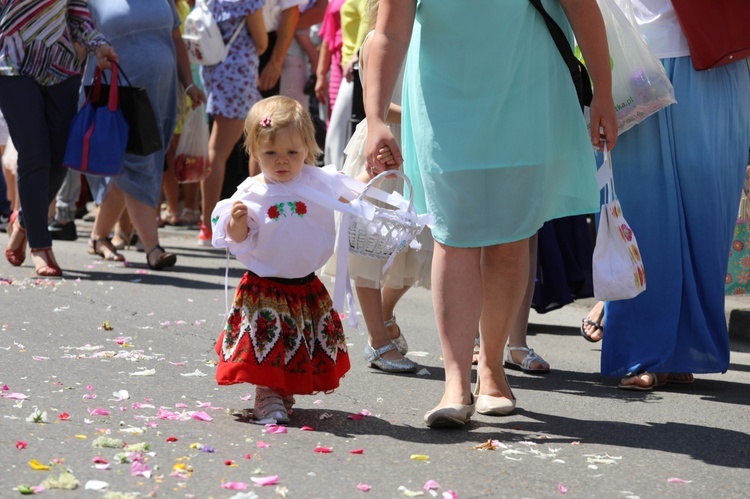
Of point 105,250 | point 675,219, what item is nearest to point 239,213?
point 675,219

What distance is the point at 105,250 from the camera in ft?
27.9

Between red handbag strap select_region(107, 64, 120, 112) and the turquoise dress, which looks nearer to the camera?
the turquoise dress

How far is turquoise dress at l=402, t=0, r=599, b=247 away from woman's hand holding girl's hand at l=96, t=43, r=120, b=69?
353cm

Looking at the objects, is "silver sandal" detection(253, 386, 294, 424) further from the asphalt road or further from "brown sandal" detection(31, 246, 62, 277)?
"brown sandal" detection(31, 246, 62, 277)

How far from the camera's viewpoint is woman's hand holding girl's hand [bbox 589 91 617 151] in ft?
13.9

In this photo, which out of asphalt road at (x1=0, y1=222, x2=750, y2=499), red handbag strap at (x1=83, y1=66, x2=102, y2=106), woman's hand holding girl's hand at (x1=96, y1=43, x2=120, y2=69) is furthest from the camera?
red handbag strap at (x1=83, y1=66, x2=102, y2=106)

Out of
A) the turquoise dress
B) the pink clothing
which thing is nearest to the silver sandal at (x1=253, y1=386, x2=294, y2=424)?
the turquoise dress

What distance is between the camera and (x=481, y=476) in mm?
3475

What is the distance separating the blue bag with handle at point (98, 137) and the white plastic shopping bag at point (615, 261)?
149 inches

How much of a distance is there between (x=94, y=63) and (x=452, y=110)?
14.7ft

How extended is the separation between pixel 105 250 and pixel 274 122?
473 centimetres

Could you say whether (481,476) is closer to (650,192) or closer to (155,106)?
(650,192)

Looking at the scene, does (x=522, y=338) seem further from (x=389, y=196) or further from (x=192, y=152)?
(x=192, y=152)

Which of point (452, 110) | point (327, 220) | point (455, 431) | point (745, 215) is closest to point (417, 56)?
point (452, 110)
